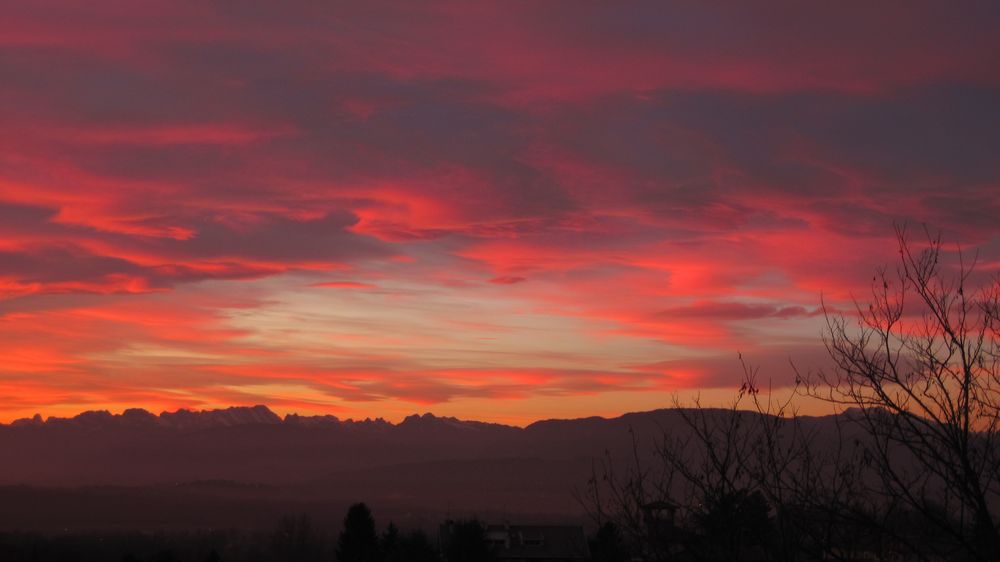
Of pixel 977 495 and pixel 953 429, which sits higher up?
pixel 953 429

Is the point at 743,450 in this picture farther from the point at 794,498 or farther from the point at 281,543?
the point at 281,543

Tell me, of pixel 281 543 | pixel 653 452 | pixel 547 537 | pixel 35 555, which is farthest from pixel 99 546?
pixel 653 452

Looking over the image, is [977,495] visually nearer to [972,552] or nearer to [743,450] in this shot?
[972,552]

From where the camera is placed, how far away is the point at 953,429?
11273 mm

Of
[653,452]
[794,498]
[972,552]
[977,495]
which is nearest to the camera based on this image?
[972,552]

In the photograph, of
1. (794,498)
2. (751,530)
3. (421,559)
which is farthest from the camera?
(421,559)

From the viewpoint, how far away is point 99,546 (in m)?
186

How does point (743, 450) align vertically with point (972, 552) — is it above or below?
above

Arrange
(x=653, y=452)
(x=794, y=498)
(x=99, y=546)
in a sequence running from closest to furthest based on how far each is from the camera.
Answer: (x=794, y=498), (x=653, y=452), (x=99, y=546)

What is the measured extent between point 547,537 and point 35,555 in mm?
76237

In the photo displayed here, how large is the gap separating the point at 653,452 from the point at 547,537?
64183 millimetres

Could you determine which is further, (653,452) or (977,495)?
(653,452)

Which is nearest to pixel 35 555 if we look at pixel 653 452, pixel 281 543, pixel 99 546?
pixel 281 543

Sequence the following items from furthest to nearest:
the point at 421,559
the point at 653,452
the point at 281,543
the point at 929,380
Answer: the point at 281,543 < the point at 421,559 < the point at 653,452 < the point at 929,380
